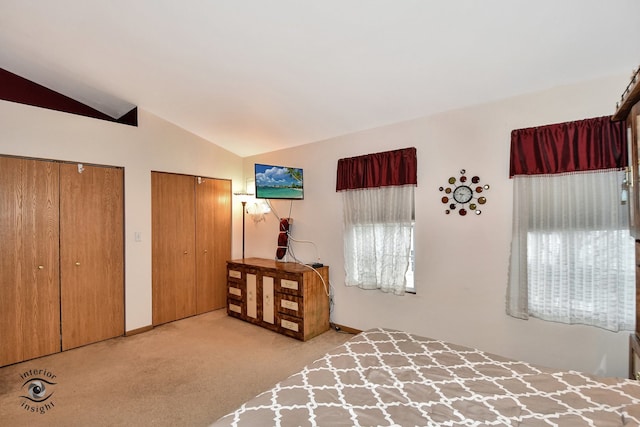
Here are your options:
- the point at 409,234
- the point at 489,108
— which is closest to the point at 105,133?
the point at 409,234

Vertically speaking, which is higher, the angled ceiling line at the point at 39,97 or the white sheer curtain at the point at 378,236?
the angled ceiling line at the point at 39,97

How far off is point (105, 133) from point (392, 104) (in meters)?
3.22

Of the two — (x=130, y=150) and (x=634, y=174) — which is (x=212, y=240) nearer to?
(x=130, y=150)

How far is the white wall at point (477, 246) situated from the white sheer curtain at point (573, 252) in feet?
0.40

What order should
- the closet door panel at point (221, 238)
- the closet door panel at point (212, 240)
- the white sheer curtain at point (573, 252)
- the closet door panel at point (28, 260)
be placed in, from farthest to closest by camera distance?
the closet door panel at point (221, 238), the closet door panel at point (212, 240), the closet door panel at point (28, 260), the white sheer curtain at point (573, 252)

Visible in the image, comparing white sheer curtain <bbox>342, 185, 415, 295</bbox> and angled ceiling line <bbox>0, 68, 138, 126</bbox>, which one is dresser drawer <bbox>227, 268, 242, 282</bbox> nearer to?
white sheer curtain <bbox>342, 185, 415, 295</bbox>

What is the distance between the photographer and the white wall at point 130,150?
2.99m

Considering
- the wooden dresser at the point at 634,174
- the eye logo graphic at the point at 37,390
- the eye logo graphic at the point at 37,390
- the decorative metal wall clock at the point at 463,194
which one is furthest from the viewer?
the decorative metal wall clock at the point at 463,194

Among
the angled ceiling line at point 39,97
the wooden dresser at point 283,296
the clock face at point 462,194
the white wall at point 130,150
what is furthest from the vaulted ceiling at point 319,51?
the wooden dresser at point 283,296

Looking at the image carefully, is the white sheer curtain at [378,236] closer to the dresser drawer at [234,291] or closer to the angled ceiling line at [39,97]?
the dresser drawer at [234,291]

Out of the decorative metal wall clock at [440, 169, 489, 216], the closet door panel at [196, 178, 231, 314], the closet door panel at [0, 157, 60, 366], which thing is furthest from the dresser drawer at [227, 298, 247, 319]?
the decorative metal wall clock at [440, 169, 489, 216]

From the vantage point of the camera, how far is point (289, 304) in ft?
11.6

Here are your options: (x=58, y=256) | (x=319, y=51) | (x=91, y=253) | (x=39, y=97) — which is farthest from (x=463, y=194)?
(x=39, y=97)

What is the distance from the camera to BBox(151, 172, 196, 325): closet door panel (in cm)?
394
